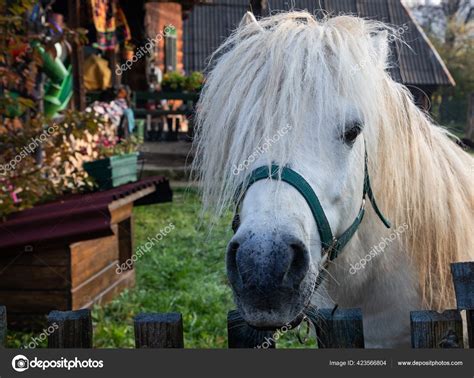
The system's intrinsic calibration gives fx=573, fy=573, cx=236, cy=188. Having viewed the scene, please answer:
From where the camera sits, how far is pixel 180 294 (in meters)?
4.27

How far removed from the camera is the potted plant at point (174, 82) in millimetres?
9275

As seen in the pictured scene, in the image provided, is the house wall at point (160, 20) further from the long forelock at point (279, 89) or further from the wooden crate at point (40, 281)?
the long forelock at point (279, 89)

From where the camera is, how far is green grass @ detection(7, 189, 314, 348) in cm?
345

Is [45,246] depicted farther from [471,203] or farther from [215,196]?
[471,203]

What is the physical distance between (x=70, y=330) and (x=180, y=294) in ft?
9.31

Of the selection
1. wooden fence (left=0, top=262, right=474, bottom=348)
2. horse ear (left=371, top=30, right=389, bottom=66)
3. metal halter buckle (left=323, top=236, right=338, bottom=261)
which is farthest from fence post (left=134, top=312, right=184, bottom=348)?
horse ear (left=371, top=30, right=389, bottom=66)

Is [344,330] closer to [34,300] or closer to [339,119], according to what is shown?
[339,119]

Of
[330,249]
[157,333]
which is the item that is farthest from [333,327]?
[157,333]

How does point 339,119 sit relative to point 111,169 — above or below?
above

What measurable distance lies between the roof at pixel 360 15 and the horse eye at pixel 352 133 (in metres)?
1.20

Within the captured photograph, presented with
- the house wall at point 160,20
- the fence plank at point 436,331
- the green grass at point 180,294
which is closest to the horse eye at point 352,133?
the fence plank at point 436,331

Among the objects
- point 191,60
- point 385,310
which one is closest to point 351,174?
point 385,310

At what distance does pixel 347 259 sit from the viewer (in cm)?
180

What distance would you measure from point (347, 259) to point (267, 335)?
41 cm
